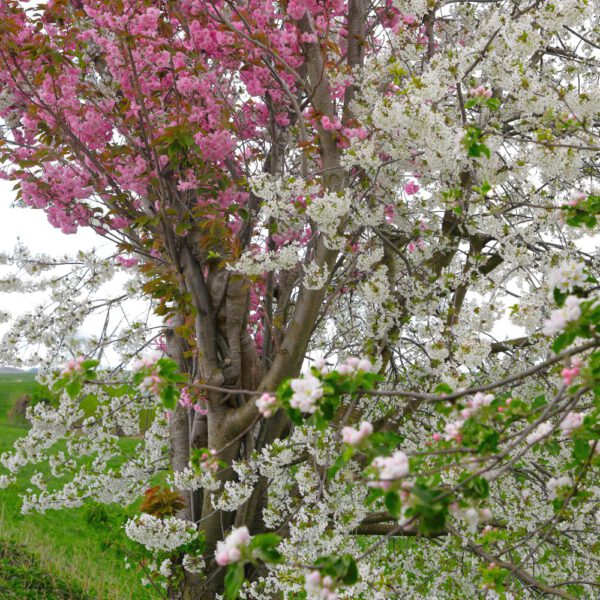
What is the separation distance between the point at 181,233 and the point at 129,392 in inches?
70.3

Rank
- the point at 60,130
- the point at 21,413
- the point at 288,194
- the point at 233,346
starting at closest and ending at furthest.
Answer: the point at 288,194, the point at 60,130, the point at 233,346, the point at 21,413

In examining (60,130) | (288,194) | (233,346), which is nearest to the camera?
(288,194)

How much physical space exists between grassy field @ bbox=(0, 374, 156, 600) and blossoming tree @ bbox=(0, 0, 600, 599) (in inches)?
23.6

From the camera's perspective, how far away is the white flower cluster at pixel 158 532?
351cm

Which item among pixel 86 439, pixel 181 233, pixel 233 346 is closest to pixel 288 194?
pixel 181 233

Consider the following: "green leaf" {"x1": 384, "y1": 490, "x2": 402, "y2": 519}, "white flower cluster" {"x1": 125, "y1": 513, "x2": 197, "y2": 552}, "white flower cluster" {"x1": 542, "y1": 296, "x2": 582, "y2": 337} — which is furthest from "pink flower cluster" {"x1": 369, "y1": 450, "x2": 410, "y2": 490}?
"white flower cluster" {"x1": 125, "y1": 513, "x2": 197, "y2": 552}

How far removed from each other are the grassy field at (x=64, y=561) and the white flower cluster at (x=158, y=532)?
2.00 feet

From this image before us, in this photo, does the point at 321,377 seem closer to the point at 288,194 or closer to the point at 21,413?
the point at 288,194

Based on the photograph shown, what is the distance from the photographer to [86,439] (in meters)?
4.88

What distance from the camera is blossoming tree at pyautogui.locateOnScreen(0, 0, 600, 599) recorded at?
324cm

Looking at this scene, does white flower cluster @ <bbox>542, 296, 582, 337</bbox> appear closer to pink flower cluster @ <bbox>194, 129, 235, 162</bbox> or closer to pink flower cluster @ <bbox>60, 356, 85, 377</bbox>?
pink flower cluster @ <bbox>60, 356, 85, 377</bbox>

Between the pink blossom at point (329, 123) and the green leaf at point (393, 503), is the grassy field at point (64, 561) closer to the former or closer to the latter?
the pink blossom at point (329, 123)

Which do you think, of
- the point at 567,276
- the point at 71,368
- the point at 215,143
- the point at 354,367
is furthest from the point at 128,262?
the point at 567,276

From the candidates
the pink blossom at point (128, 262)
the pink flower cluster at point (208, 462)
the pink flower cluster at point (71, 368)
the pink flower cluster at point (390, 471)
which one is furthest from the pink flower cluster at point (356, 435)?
the pink blossom at point (128, 262)
